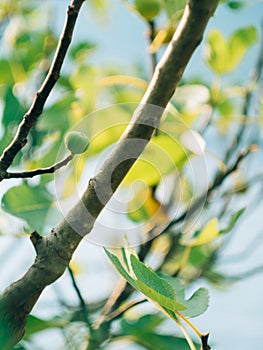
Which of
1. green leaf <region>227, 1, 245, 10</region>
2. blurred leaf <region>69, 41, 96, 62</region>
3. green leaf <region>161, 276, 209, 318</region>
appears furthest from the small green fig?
blurred leaf <region>69, 41, 96, 62</region>

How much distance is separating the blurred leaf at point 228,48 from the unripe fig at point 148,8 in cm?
30

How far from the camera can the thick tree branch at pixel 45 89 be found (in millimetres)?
513

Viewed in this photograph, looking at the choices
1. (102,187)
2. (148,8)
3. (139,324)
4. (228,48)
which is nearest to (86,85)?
(148,8)

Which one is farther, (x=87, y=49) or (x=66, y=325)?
(x=87, y=49)

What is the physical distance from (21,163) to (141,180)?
0.21m

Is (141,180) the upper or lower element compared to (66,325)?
upper

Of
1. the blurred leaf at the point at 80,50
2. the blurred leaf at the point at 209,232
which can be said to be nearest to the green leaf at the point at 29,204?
the blurred leaf at the point at 209,232

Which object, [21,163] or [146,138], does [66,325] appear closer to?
[21,163]

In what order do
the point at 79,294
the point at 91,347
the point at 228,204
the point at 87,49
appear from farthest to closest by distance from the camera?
the point at 87,49, the point at 228,204, the point at 91,347, the point at 79,294

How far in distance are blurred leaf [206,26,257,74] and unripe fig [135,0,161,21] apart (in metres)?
0.30

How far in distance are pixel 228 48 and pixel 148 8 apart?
0.35 metres

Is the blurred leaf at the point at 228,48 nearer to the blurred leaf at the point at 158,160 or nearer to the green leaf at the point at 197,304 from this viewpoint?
the blurred leaf at the point at 158,160

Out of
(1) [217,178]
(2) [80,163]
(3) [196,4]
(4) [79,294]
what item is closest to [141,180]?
(2) [80,163]

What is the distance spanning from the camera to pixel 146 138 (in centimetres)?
61
